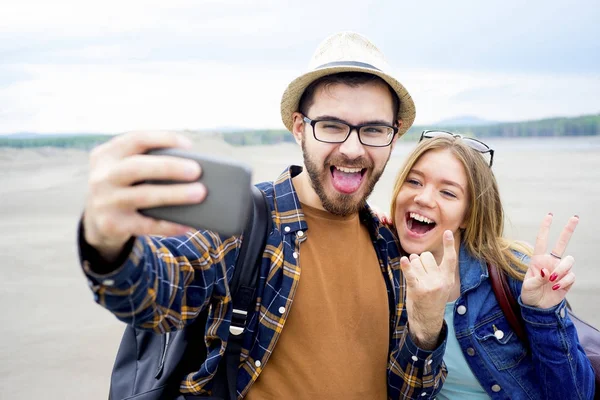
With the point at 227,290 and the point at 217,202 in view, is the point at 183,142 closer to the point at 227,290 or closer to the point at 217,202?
the point at 217,202

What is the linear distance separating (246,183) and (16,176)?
493 inches

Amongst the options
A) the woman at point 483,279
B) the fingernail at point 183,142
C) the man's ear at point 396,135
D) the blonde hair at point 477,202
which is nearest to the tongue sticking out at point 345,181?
the man's ear at point 396,135

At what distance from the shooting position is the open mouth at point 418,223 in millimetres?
2795

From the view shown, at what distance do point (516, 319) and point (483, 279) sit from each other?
233mm

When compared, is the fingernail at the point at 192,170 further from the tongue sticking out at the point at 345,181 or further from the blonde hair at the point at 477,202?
the blonde hair at the point at 477,202

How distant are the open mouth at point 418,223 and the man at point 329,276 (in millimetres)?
239

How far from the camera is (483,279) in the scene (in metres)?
2.62

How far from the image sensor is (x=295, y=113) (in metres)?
2.63

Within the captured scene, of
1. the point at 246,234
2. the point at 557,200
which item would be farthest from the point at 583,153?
the point at 246,234

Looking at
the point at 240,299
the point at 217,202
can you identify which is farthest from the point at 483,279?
the point at 217,202

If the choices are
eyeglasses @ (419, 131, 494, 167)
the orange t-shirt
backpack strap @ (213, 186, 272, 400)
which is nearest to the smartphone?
backpack strap @ (213, 186, 272, 400)

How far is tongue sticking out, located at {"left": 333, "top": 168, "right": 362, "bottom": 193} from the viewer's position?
7.97ft

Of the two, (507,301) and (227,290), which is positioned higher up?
(227,290)

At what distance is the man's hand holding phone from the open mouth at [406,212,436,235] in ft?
5.95
